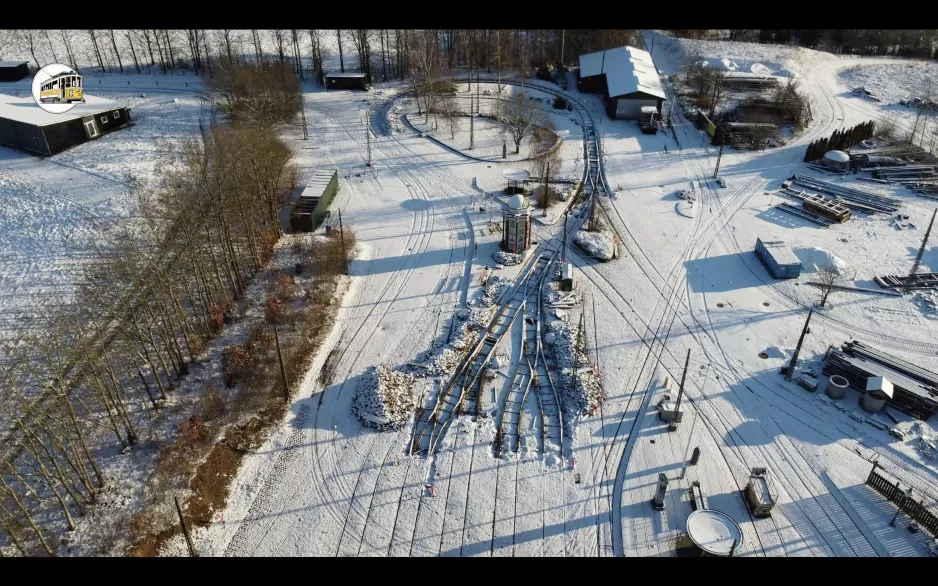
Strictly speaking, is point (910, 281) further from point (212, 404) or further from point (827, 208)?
point (212, 404)

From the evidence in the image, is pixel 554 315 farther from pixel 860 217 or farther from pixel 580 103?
pixel 580 103

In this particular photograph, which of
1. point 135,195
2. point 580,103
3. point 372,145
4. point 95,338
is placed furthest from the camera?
point 580,103

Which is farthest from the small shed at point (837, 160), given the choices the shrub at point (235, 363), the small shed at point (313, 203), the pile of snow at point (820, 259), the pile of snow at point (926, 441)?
the shrub at point (235, 363)

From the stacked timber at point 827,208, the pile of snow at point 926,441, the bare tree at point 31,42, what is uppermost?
the bare tree at point 31,42

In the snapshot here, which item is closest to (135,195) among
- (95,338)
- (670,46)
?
(95,338)

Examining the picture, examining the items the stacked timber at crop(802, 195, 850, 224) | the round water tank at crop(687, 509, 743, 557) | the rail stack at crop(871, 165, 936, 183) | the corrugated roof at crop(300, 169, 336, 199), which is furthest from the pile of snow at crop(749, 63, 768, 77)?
the round water tank at crop(687, 509, 743, 557)

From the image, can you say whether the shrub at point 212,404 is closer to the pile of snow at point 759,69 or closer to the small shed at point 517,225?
the small shed at point 517,225

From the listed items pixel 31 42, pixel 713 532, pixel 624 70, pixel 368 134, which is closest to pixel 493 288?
pixel 713 532
